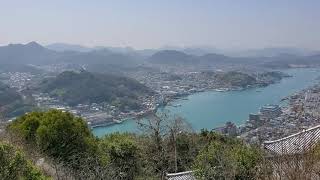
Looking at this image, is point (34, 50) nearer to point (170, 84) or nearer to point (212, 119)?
point (170, 84)

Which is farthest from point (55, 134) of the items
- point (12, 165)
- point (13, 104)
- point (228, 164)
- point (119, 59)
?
point (119, 59)

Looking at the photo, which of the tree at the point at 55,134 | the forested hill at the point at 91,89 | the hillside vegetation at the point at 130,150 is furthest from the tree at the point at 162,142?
the forested hill at the point at 91,89

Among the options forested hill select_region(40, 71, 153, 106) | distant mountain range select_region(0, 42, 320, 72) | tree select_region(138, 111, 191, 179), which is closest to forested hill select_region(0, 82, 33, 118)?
forested hill select_region(40, 71, 153, 106)

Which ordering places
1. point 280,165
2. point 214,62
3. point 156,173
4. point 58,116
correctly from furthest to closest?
point 214,62 < point 156,173 < point 58,116 < point 280,165

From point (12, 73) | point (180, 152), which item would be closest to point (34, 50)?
point (12, 73)

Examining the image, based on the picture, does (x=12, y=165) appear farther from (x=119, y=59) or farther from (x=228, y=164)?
(x=119, y=59)

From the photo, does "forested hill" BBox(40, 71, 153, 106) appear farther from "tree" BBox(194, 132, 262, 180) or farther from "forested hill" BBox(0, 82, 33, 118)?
"tree" BBox(194, 132, 262, 180)
